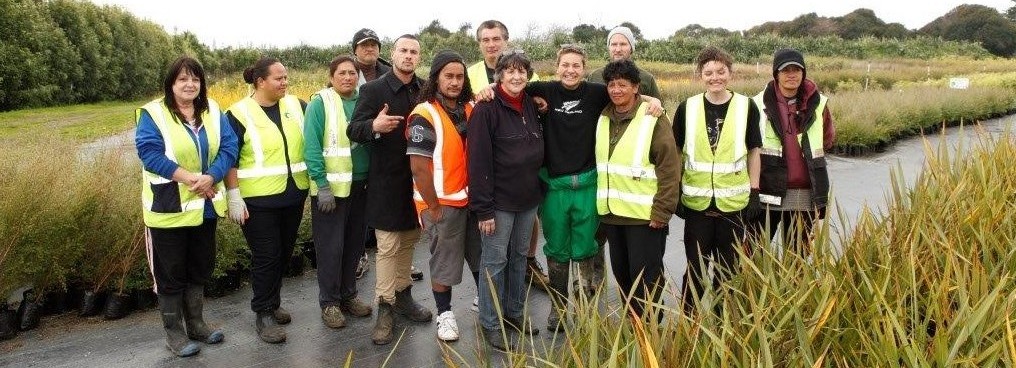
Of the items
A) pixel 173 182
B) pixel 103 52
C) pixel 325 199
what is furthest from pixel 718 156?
pixel 103 52

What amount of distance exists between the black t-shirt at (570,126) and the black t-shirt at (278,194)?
1.49 meters

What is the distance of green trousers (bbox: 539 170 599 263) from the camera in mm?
4070

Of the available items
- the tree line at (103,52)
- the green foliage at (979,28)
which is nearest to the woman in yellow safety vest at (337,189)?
the tree line at (103,52)

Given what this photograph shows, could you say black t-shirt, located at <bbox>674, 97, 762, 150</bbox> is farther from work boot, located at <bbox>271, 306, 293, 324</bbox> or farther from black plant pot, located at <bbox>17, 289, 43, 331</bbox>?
black plant pot, located at <bbox>17, 289, 43, 331</bbox>

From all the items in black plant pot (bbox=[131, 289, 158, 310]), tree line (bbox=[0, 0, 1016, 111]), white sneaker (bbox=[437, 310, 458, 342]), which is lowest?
white sneaker (bbox=[437, 310, 458, 342])

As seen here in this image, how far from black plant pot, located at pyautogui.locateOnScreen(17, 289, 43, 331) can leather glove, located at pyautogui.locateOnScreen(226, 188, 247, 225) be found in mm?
1436

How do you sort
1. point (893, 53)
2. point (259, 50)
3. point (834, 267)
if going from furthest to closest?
1. point (893, 53)
2. point (259, 50)
3. point (834, 267)

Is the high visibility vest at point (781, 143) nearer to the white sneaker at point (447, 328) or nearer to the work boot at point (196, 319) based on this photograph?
the white sneaker at point (447, 328)

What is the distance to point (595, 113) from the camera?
13.4ft

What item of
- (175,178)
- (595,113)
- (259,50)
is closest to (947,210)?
(595,113)

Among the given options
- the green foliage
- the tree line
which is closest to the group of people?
the tree line

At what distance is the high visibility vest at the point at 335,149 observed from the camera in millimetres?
4316

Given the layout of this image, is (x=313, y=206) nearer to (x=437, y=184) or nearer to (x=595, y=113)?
(x=437, y=184)

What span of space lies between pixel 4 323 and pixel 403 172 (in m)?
2.43
